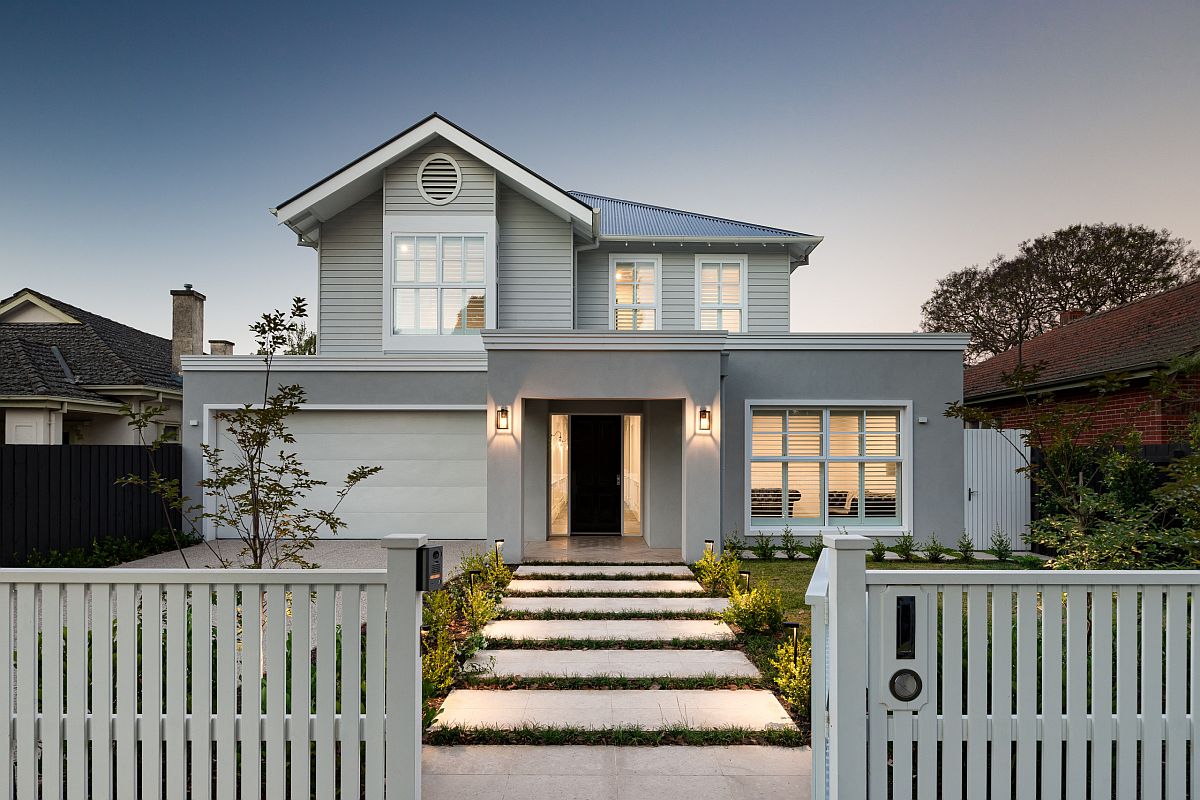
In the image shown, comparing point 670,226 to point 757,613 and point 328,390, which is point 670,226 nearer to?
point 328,390

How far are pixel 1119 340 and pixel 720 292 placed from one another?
340 inches

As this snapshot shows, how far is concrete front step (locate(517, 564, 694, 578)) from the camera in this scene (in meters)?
8.03

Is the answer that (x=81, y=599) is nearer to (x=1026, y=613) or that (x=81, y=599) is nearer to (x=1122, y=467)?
(x=1026, y=613)

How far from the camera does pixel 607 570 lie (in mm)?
8250

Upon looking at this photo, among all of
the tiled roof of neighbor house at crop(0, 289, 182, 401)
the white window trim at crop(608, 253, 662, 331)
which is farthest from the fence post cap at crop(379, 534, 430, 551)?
the tiled roof of neighbor house at crop(0, 289, 182, 401)

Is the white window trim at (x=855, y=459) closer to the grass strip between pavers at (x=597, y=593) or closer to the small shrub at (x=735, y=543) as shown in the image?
the small shrub at (x=735, y=543)

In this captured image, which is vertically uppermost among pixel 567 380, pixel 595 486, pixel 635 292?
pixel 635 292

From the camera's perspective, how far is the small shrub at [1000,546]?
930 cm

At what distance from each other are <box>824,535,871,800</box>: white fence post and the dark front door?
8.53 meters

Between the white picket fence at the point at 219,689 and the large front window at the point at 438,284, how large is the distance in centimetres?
926

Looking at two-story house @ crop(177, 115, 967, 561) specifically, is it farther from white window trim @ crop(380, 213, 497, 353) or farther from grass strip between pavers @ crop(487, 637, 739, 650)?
grass strip between pavers @ crop(487, 637, 739, 650)

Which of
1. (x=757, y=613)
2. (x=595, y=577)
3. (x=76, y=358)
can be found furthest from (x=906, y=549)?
(x=76, y=358)

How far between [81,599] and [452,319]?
933cm

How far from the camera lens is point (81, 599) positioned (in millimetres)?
2715
